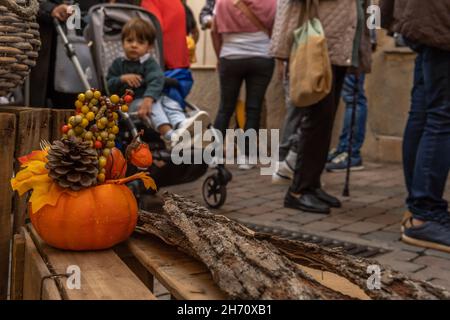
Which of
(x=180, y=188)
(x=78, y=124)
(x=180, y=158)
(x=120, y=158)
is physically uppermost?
(x=78, y=124)

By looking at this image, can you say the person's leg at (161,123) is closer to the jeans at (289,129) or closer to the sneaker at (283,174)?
the sneaker at (283,174)

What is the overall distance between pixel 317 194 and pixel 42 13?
2.23 metres

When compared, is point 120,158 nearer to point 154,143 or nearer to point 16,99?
point 154,143

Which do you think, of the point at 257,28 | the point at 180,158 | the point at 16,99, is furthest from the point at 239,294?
the point at 16,99

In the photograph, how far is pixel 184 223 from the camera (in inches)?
75.1

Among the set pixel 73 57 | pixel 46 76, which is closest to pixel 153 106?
pixel 73 57

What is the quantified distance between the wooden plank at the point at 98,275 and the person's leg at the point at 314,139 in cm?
279

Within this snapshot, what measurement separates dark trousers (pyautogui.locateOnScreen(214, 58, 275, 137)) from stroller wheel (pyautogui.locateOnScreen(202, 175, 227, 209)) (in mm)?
1343

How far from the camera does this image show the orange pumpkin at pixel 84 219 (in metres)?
1.90

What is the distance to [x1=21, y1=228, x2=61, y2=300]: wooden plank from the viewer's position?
1.58 m

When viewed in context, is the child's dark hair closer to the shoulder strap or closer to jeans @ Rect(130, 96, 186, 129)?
jeans @ Rect(130, 96, 186, 129)

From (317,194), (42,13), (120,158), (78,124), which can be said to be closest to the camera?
(78,124)

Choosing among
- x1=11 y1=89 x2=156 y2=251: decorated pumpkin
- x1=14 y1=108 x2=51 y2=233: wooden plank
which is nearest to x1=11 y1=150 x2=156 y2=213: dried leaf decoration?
x1=11 y1=89 x2=156 y2=251: decorated pumpkin

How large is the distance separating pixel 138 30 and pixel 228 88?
5.95 feet
